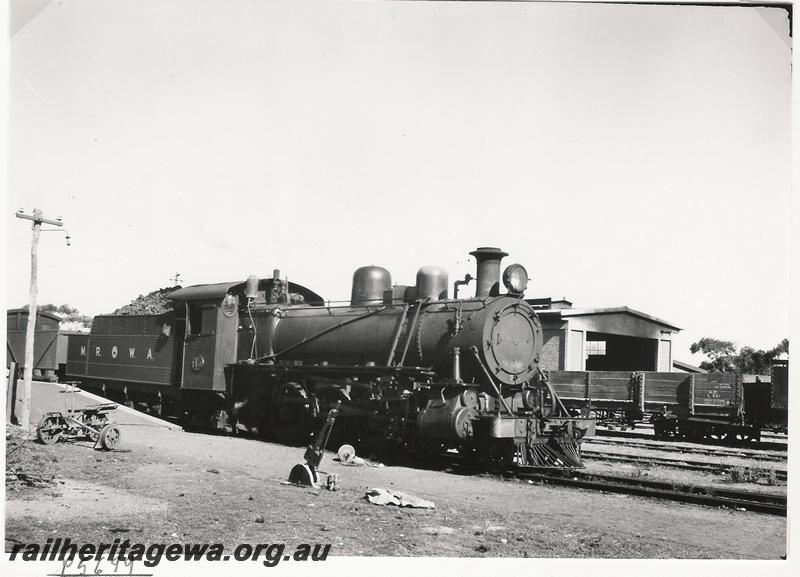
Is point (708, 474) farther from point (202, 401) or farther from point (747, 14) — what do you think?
point (202, 401)

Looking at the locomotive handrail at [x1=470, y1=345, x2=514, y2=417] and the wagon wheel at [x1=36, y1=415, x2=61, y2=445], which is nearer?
the locomotive handrail at [x1=470, y1=345, x2=514, y2=417]

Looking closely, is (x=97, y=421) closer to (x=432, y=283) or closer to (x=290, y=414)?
(x=290, y=414)

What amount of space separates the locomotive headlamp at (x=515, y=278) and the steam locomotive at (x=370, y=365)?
25 mm

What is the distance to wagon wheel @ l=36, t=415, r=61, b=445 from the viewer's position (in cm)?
1266

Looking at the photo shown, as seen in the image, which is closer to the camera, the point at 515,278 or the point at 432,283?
the point at 515,278

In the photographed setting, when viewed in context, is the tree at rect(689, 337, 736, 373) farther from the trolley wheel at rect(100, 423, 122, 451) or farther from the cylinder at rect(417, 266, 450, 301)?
the trolley wheel at rect(100, 423, 122, 451)

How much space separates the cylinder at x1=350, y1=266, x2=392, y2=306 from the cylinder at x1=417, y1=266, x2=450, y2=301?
1.28 metres

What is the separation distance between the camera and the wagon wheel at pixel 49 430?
41.5 feet

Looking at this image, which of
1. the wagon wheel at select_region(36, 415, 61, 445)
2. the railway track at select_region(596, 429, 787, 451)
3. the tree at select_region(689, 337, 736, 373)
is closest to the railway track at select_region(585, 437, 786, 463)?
the railway track at select_region(596, 429, 787, 451)

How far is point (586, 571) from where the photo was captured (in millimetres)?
6781

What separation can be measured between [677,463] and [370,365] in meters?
6.21

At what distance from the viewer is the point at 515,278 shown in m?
12.6

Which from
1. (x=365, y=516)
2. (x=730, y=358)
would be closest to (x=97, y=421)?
(x=365, y=516)

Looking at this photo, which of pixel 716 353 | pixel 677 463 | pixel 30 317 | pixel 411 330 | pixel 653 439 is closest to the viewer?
pixel 411 330
